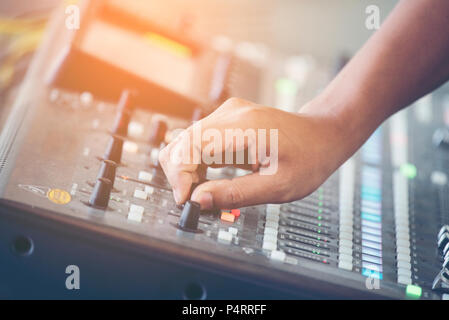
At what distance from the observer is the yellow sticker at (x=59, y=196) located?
2.02ft

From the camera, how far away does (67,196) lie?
0.64 metres

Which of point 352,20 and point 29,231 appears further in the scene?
point 352,20

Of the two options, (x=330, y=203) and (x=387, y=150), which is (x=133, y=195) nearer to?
(x=330, y=203)

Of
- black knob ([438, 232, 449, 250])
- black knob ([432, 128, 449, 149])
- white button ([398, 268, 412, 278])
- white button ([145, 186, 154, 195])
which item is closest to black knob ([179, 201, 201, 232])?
white button ([145, 186, 154, 195])

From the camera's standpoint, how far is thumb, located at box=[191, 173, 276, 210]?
0.66m

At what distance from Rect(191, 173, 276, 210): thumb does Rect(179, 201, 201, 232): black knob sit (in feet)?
0.09

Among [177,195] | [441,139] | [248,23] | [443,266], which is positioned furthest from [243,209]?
[248,23]

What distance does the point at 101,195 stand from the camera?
0.63 metres

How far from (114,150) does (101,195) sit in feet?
0.48

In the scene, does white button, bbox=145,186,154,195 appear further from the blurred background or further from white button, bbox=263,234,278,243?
the blurred background

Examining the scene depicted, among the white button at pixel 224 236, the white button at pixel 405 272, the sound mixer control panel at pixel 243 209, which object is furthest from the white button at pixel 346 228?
the white button at pixel 224 236
